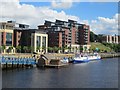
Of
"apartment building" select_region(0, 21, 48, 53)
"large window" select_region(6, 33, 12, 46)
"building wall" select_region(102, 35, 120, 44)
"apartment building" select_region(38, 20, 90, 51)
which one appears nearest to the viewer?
"large window" select_region(6, 33, 12, 46)

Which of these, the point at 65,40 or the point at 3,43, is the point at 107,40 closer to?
the point at 65,40

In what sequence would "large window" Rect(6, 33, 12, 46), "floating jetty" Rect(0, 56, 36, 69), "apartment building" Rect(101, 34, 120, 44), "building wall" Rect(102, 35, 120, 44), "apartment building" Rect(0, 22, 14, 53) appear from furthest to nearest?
1. "building wall" Rect(102, 35, 120, 44)
2. "apartment building" Rect(101, 34, 120, 44)
3. "large window" Rect(6, 33, 12, 46)
4. "apartment building" Rect(0, 22, 14, 53)
5. "floating jetty" Rect(0, 56, 36, 69)

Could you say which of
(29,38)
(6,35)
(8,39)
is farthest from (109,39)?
(6,35)

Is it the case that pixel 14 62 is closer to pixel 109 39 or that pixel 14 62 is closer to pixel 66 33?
pixel 66 33

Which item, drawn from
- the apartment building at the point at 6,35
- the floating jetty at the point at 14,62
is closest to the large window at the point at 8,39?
the apartment building at the point at 6,35

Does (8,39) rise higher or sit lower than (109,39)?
lower

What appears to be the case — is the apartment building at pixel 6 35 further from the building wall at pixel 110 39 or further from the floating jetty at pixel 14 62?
the building wall at pixel 110 39

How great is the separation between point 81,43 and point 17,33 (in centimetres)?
2313

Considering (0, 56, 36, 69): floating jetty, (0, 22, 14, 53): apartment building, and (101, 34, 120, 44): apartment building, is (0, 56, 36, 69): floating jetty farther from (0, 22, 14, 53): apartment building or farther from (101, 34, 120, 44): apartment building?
(101, 34, 120, 44): apartment building

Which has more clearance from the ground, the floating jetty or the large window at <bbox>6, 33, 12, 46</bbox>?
the large window at <bbox>6, 33, 12, 46</bbox>

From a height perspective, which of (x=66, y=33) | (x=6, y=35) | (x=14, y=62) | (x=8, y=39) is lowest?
(x=14, y=62)

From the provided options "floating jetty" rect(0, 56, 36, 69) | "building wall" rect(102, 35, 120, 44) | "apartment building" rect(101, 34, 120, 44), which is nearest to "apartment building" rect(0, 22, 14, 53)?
"floating jetty" rect(0, 56, 36, 69)

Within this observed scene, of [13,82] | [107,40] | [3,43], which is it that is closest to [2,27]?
[3,43]

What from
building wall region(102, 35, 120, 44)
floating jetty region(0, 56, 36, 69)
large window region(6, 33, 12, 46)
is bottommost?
floating jetty region(0, 56, 36, 69)
